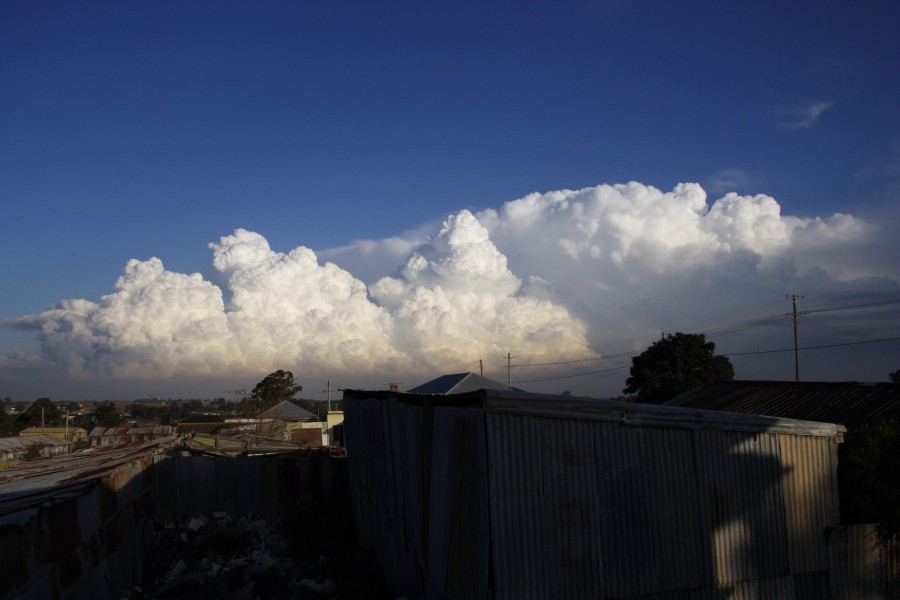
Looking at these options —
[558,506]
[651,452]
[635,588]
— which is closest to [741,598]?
[635,588]

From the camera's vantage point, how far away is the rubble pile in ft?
42.1

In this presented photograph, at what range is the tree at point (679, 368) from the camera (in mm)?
39281

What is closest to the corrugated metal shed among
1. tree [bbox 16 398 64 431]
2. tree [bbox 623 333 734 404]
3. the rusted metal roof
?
the rusted metal roof

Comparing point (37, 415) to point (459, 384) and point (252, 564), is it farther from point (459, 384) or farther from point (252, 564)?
point (252, 564)

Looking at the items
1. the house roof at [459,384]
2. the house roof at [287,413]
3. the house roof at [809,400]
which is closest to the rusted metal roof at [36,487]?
the house roof at [459,384]

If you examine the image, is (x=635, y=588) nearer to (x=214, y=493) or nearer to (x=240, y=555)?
(x=240, y=555)

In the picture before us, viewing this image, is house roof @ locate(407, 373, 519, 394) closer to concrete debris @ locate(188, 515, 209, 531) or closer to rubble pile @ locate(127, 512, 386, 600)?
rubble pile @ locate(127, 512, 386, 600)

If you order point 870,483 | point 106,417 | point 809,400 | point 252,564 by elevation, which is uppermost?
point 809,400

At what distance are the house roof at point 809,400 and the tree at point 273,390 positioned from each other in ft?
193

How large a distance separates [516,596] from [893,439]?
728 centimetres

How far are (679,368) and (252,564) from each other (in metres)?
31.0

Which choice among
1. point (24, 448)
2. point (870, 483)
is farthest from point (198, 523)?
point (24, 448)

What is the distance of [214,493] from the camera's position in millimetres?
19469

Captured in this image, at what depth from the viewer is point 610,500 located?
8.30 meters
